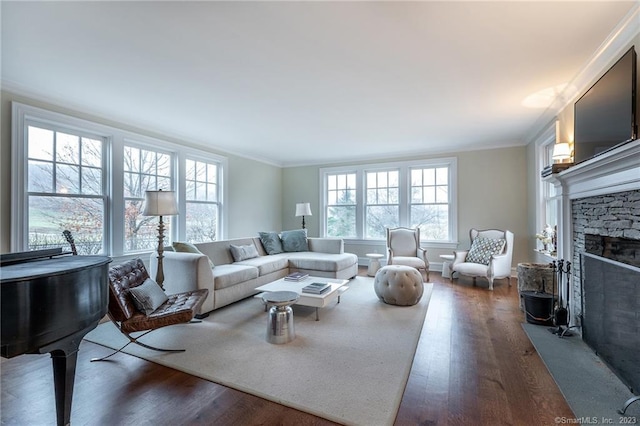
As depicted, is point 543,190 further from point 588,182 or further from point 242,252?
point 242,252

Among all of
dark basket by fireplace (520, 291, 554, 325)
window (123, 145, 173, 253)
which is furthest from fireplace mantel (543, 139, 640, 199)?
window (123, 145, 173, 253)

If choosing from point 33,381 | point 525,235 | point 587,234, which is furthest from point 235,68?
point 525,235

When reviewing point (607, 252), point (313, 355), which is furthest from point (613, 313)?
point (313, 355)

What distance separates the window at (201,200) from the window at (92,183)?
19 millimetres

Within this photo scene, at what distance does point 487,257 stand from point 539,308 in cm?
182

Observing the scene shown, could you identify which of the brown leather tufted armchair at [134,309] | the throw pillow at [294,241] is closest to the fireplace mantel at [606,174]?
the brown leather tufted armchair at [134,309]

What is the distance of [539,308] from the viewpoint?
297 centimetres

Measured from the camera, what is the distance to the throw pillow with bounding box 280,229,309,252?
5.40 meters

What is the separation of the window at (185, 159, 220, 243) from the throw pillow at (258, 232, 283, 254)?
1.06 meters


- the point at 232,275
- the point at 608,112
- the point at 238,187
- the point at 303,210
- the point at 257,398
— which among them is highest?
the point at 608,112

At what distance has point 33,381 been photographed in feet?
6.65

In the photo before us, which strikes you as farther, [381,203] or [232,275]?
[381,203]

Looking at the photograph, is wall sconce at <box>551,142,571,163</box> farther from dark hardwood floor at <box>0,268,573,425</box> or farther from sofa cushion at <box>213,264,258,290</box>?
sofa cushion at <box>213,264,258,290</box>

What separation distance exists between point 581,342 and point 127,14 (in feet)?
14.8
